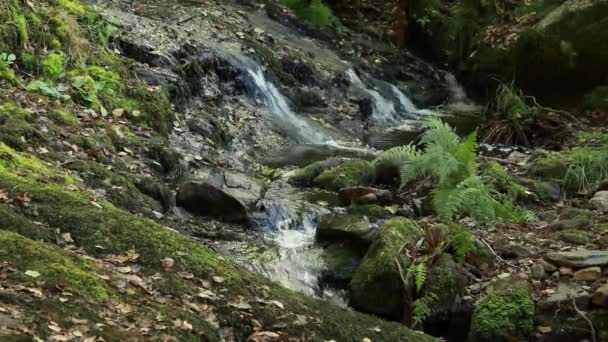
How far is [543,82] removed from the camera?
1352 cm

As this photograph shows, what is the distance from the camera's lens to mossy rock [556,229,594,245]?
19.5ft

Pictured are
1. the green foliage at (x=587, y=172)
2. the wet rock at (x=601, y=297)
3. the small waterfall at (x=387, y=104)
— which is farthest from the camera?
the small waterfall at (x=387, y=104)

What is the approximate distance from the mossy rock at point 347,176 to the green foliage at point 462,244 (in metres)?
2.39

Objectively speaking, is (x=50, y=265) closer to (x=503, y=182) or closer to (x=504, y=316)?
(x=504, y=316)

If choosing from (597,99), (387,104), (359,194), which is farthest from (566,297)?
(387,104)

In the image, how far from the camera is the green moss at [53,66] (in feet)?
23.6

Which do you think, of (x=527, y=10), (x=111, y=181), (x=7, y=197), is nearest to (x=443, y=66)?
(x=527, y=10)

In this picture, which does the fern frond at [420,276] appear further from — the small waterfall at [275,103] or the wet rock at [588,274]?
the small waterfall at [275,103]

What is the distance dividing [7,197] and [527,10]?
14.2m

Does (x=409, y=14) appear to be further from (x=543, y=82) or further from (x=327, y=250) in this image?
(x=327, y=250)

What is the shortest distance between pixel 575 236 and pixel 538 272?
0.80 m

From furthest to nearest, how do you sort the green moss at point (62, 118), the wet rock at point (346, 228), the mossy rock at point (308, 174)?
the mossy rock at point (308, 174) → the green moss at point (62, 118) → the wet rock at point (346, 228)

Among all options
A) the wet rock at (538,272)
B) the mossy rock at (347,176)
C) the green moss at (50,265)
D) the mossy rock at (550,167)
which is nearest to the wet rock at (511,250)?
the wet rock at (538,272)

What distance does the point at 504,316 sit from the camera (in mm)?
5059
